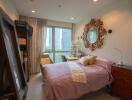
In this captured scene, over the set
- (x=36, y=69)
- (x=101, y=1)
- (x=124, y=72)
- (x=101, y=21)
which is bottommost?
(x=36, y=69)

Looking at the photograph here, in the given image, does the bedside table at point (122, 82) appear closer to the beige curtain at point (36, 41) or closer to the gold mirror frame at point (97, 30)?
the gold mirror frame at point (97, 30)

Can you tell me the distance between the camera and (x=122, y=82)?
2.70m

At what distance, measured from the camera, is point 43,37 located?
516 centimetres

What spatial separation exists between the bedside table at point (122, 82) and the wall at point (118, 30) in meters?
0.41

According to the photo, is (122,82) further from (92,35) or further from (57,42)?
(57,42)

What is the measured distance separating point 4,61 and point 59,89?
1.23 meters

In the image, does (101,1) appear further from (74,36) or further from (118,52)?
(74,36)

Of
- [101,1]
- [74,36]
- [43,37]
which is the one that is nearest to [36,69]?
[43,37]

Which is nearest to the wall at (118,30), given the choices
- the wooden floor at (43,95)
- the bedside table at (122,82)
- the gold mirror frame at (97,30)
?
the gold mirror frame at (97,30)

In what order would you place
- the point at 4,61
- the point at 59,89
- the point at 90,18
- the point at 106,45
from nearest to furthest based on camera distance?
the point at 4,61, the point at 59,89, the point at 106,45, the point at 90,18

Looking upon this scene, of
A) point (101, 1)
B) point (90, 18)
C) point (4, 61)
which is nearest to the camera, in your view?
point (4, 61)

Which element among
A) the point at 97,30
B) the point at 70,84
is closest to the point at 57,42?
the point at 97,30

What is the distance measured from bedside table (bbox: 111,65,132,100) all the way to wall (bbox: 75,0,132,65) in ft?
1.33

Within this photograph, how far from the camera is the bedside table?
8.27 feet
